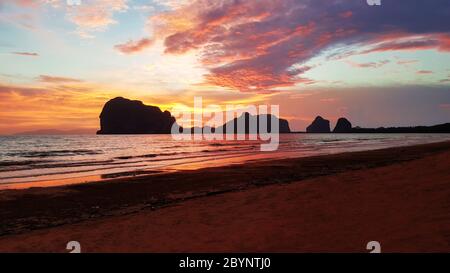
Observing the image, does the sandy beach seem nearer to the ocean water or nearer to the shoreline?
the shoreline

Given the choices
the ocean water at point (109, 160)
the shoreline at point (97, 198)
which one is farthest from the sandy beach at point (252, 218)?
the ocean water at point (109, 160)

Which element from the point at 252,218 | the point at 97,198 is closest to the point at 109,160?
the point at 97,198

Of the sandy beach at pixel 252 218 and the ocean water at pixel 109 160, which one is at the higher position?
the sandy beach at pixel 252 218

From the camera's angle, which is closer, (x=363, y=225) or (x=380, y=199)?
(x=363, y=225)

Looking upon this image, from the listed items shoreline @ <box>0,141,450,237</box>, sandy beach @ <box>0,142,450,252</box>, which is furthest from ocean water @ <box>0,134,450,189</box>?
sandy beach @ <box>0,142,450,252</box>

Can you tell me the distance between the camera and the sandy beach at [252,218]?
7207 mm

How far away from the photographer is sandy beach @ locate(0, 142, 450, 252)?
7.21 metres

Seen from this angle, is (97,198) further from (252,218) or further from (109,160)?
(109,160)

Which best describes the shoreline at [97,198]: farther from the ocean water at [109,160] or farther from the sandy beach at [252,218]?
the ocean water at [109,160]

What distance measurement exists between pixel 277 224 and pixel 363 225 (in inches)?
80.5

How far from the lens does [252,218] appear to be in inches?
386
